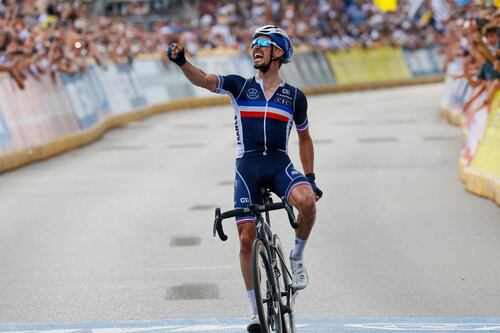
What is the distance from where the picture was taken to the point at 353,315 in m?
9.12

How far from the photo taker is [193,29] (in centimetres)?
4716

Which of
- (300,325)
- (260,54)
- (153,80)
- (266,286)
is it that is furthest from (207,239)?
(153,80)

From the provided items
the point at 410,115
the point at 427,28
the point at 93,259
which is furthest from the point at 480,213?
the point at 427,28

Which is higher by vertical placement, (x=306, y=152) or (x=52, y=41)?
(x=306, y=152)

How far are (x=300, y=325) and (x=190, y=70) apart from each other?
82.0 inches

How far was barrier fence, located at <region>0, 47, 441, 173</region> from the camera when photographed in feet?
71.4

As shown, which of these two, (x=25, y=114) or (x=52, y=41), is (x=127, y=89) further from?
(x=25, y=114)

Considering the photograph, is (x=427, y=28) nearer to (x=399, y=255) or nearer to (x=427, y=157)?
(x=427, y=157)

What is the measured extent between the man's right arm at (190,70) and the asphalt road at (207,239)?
78.4 inches

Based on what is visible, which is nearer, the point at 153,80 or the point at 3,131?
the point at 3,131

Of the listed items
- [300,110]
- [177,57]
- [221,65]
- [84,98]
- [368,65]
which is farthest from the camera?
[368,65]

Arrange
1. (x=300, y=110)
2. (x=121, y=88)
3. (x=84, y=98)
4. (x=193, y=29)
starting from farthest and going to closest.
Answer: (x=193, y=29) < (x=121, y=88) < (x=84, y=98) < (x=300, y=110)

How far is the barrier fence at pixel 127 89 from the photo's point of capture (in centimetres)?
2175

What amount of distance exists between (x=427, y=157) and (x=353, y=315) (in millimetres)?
13368
